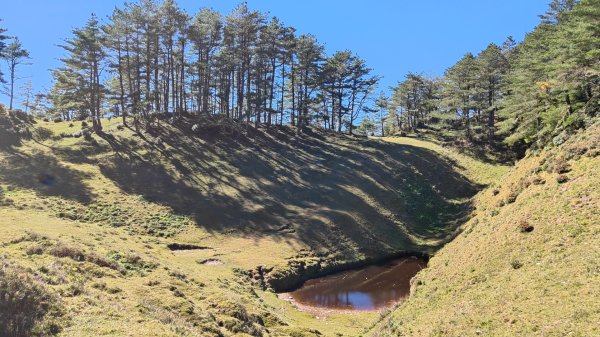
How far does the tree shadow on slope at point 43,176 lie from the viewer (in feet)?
139

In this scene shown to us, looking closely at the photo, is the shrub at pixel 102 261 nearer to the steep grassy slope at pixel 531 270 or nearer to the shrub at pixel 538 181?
the steep grassy slope at pixel 531 270

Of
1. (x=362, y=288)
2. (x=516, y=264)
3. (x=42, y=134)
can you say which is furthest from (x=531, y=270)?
(x=42, y=134)

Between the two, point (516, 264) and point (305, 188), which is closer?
point (516, 264)

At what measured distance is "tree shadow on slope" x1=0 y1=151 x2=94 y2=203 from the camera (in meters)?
42.4

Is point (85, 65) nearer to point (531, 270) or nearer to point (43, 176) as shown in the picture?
point (43, 176)

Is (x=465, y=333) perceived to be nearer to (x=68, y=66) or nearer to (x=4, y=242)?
(x=4, y=242)

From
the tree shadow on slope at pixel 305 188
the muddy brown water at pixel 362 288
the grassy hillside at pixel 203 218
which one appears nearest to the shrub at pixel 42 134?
the grassy hillside at pixel 203 218

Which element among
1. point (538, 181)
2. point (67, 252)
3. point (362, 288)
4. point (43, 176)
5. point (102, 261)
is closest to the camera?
point (67, 252)

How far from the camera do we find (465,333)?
14922 millimetres

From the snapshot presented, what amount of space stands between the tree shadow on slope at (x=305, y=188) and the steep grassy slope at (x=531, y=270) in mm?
19027

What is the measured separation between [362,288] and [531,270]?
761 inches

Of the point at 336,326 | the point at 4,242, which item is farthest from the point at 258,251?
the point at 4,242

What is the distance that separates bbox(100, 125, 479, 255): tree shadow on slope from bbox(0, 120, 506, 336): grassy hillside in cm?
23

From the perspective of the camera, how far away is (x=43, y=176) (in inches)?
1764
